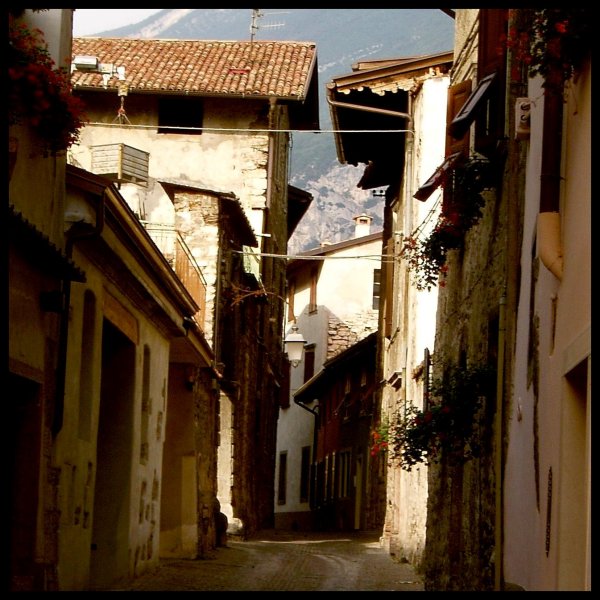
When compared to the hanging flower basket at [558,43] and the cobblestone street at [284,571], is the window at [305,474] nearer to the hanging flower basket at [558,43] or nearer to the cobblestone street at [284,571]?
the cobblestone street at [284,571]

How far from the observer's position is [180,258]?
2014 centimetres

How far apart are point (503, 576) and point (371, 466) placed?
18726 mm

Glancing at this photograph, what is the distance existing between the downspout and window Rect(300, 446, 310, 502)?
1278 inches

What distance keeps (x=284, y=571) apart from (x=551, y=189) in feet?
35.1

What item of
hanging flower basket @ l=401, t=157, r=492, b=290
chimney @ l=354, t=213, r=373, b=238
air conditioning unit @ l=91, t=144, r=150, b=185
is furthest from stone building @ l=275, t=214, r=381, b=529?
hanging flower basket @ l=401, t=157, r=492, b=290

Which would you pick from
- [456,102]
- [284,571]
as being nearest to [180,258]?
[284,571]

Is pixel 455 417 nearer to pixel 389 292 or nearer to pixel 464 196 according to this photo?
pixel 464 196

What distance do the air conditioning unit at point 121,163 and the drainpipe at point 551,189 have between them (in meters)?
13.5

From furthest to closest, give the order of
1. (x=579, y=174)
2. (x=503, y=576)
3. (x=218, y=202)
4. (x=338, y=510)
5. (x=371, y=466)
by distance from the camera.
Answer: (x=338, y=510), (x=371, y=466), (x=218, y=202), (x=503, y=576), (x=579, y=174)

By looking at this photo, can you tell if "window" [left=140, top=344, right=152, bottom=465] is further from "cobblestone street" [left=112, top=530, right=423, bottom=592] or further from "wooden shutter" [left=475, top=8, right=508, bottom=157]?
"wooden shutter" [left=475, top=8, right=508, bottom=157]

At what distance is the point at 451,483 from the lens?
14.2 m

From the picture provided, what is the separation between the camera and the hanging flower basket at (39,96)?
30.1 feet
